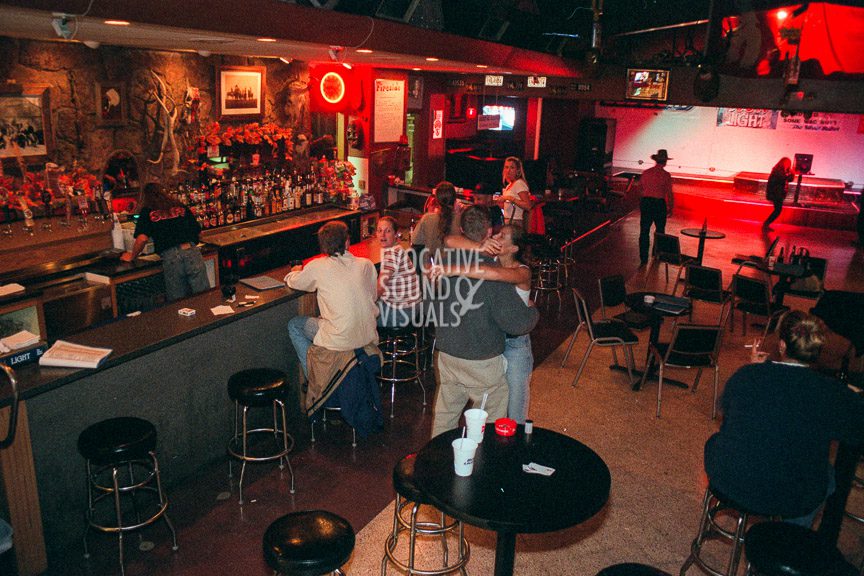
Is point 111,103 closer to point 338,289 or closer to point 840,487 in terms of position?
point 338,289

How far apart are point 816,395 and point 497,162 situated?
9909 millimetres

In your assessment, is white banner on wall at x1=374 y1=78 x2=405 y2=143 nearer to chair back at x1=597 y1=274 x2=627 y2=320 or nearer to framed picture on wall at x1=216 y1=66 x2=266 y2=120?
framed picture on wall at x1=216 y1=66 x2=266 y2=120

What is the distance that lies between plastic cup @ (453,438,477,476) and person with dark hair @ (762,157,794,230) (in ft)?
38.0

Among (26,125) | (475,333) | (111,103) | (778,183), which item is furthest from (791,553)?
(778,183)

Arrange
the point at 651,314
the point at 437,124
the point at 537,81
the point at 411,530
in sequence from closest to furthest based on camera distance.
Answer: the point at 411,530 < the point at 651,314 < the point at 537,81 < the point at 437,124

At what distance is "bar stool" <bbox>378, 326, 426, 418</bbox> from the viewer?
5023 mm

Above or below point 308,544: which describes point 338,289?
above

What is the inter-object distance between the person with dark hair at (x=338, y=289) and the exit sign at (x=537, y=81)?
7.40m

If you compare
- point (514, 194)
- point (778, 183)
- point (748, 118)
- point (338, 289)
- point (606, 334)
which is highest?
point (748, 118)

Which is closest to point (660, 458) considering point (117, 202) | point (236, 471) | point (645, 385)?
point (645, 385)

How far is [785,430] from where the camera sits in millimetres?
2705

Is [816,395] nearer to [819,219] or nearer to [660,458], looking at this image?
[660,458]

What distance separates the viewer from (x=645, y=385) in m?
5.81

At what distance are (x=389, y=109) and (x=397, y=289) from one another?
4.92m
